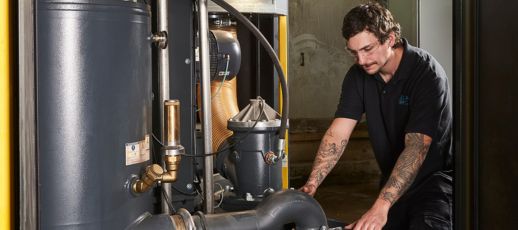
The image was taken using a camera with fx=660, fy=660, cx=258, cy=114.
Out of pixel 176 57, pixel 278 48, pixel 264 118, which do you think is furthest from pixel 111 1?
pixel 278 48

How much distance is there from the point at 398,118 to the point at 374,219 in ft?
1.91

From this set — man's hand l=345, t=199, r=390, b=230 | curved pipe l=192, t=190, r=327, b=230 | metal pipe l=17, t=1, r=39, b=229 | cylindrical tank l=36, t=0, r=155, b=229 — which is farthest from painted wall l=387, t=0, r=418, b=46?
metal pipe l=17, t=1, r=39, b=229

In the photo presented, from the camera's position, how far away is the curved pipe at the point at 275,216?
1.81 meters

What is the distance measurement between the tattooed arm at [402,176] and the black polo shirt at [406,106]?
0.12 feet

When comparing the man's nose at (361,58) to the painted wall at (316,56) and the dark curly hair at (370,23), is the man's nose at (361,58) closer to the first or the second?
the dark curly hair at (370,23)

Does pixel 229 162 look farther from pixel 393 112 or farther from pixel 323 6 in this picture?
pixel 323 6

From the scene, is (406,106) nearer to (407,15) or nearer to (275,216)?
(275,216)

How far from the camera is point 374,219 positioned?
204 cm

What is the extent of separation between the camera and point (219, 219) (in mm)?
1817

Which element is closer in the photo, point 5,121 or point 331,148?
point 5,121

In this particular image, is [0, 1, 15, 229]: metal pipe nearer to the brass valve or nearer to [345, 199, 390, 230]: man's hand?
the brass valve

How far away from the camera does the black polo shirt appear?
2.31 meters

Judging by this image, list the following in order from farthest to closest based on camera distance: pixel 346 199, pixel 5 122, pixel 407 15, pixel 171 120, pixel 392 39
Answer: pixel 407 15 → pixel 346 199 → pixel 392 39 → pixel 171 120 → pixel 5 122

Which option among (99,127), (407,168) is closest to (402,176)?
(407,168)
